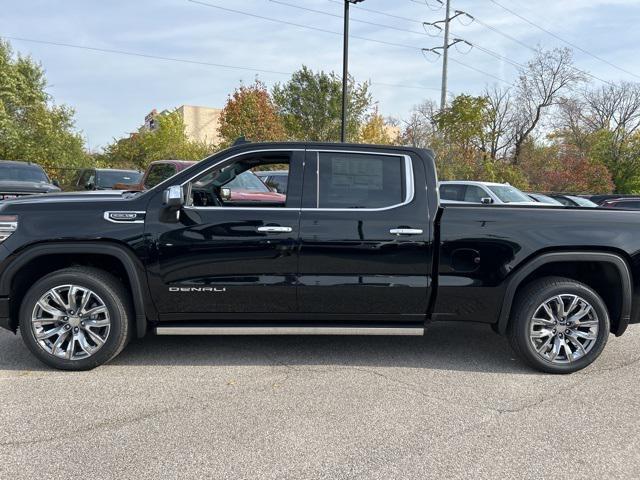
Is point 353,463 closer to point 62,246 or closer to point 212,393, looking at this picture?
point 212,393

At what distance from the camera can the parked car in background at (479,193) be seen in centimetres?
1207

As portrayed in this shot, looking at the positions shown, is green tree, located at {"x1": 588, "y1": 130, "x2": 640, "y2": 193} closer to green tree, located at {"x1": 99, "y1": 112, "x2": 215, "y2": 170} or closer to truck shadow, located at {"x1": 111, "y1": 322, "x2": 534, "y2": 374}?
green tree, located at {"x1": 99, "y1": 112, "x2": 215, "y2": 170}

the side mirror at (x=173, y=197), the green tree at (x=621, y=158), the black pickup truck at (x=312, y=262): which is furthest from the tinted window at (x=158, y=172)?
the green tree at (x=621, y=158)

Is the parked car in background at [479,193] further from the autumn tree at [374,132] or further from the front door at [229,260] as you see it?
the autumn tree at [374,132]

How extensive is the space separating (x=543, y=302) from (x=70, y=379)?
3.93 metres

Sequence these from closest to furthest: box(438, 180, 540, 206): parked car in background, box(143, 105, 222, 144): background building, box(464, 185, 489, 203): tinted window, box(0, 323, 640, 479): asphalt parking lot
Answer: box(0, 323, 640, 479): asphalt parking lot → box(438, 180, 540, 206): parked car in background → box(464, 185, 489, 203): tinted window → box(143, 105, 222, 144): background building

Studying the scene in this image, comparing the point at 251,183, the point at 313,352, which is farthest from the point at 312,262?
the point at 251,183

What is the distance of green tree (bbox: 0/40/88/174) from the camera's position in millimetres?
21891

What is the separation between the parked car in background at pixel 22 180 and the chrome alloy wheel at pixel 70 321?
26.2 feet

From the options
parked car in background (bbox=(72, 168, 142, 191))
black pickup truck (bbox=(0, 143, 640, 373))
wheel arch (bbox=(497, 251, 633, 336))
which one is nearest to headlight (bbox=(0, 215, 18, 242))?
black pickup truck (bbox=(0, 143, 640, 373))

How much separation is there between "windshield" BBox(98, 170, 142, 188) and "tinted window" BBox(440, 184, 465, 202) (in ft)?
29.4

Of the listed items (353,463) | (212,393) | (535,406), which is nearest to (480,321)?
(535,406)

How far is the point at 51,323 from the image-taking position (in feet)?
12.8

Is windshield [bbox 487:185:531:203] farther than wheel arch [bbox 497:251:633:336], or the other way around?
windshield [bbox 487:185:531:203]
